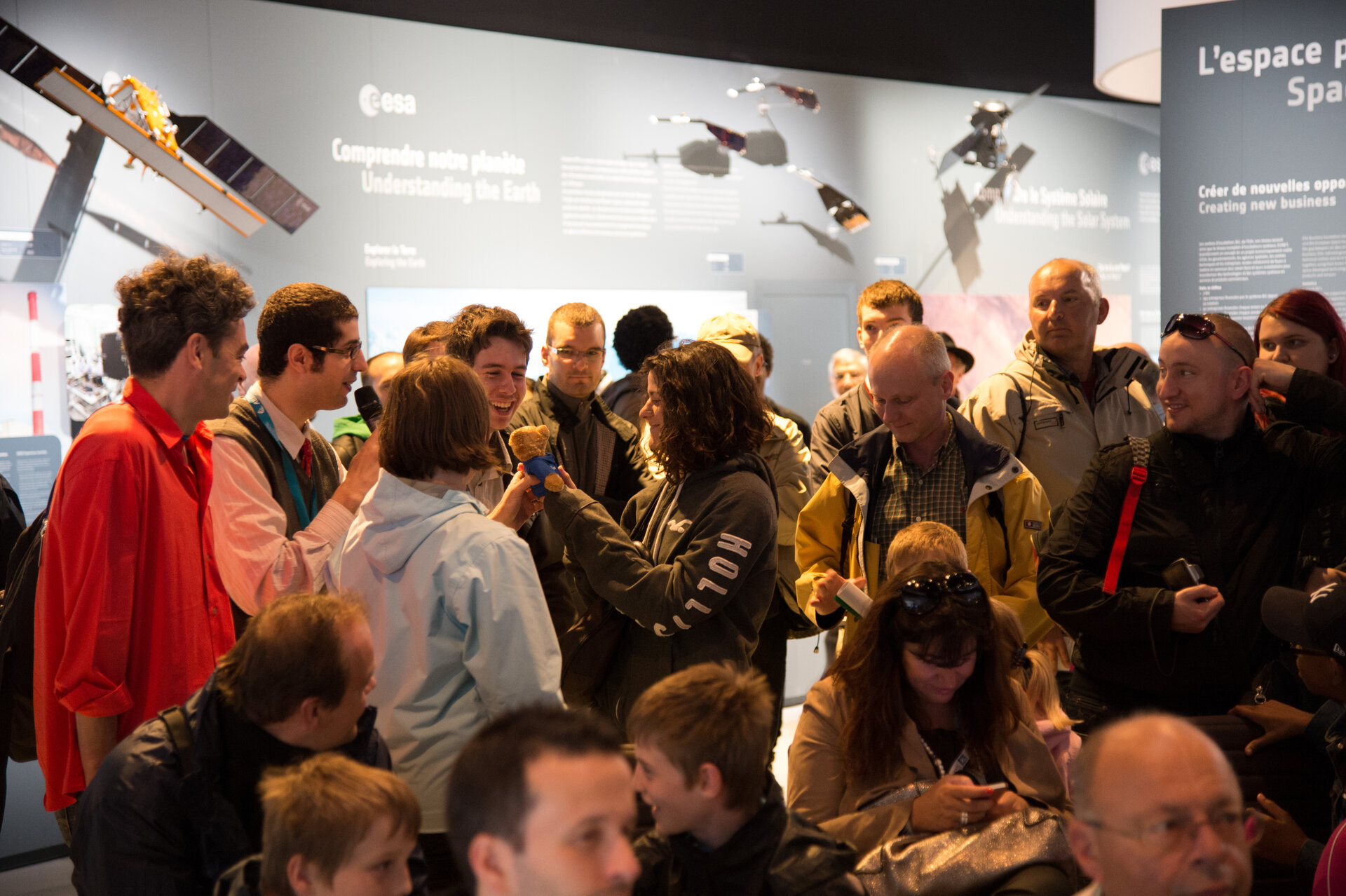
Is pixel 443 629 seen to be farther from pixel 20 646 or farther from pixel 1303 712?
pixel 1303 712

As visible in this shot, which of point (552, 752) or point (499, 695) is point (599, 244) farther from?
point (552, 752)

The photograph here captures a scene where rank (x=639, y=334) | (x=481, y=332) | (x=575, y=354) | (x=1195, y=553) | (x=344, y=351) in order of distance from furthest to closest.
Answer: (x=639, y=334) → (x=575, y=354) → (x=481, y=332) → (x=1195, y=553) → (x=344, y=351)

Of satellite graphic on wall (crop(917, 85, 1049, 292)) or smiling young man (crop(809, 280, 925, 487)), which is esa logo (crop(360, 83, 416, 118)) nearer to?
smiling young man (crop(809, 280, 925, 487))

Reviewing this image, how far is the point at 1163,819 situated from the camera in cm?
152

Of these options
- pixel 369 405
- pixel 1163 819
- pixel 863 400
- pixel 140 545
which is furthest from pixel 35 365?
pixel 1163 819

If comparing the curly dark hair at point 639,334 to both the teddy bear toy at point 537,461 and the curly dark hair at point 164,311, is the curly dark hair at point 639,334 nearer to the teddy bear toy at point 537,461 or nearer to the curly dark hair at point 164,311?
the teddy bear toy at point 537,461

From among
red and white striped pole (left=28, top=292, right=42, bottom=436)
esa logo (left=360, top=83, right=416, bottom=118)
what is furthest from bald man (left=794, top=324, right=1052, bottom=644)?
red and white striped pole (left=28, top=292, right=42, bottom=436)

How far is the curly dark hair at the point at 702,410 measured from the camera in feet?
8.96

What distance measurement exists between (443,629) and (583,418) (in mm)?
1727

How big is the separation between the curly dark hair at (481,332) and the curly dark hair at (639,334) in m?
1.30

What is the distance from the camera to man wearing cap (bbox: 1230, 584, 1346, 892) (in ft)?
7.30

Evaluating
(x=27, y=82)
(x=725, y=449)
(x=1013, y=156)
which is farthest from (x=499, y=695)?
(x=1013, y=156)

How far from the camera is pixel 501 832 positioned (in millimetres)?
1365

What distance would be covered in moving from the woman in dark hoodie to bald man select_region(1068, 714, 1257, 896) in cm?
116
